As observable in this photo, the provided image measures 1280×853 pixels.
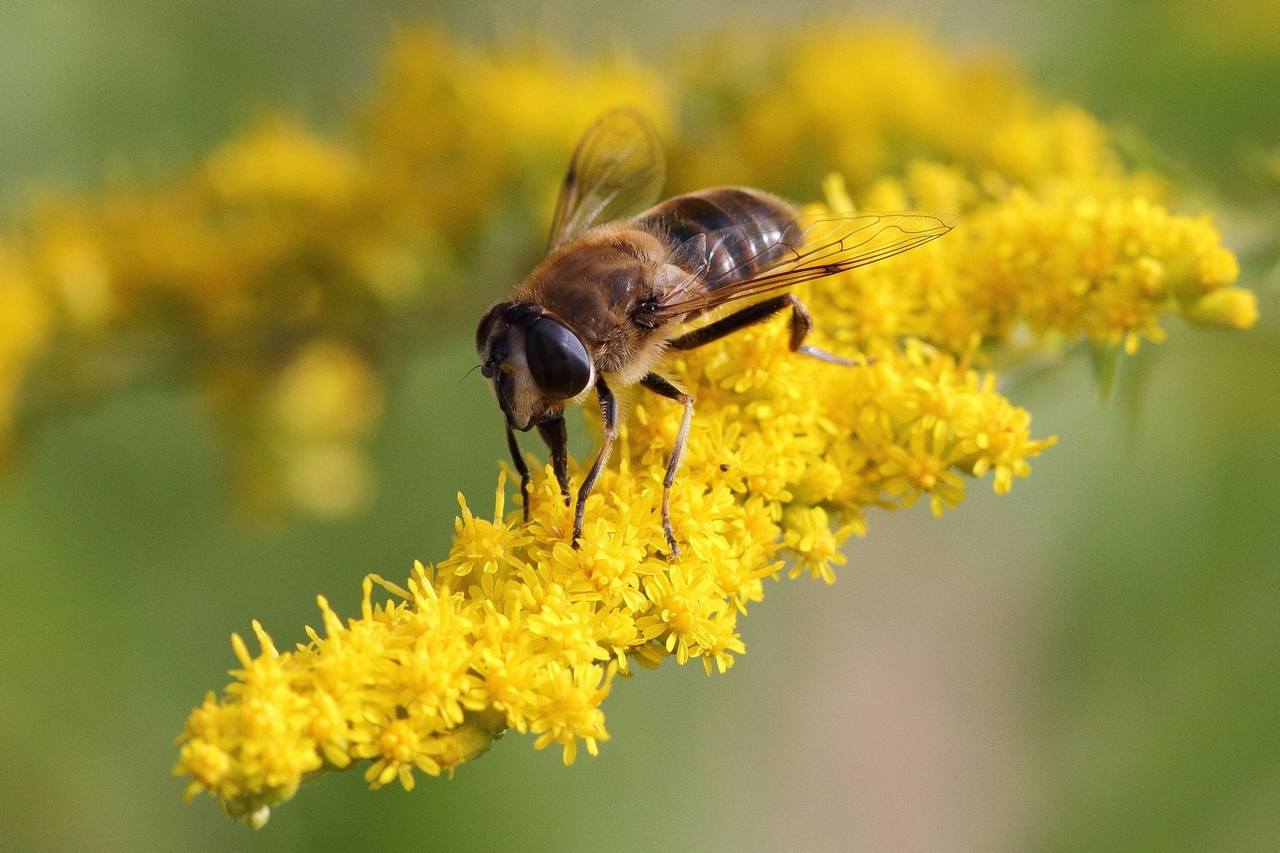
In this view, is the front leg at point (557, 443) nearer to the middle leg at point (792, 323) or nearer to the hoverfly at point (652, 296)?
the hoverfly at point (652, 296)

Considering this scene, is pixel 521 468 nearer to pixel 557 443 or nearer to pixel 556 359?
pixel 557 443

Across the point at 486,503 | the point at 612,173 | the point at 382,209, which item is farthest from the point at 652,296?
the point at 486,503

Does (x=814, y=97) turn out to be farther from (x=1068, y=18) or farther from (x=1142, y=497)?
A: (x=1142, y=497)

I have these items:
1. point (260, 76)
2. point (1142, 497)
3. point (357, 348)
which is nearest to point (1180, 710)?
point (1142, 497)

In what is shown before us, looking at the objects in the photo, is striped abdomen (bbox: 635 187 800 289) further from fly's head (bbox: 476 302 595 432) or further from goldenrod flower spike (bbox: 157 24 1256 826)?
fly's head (bbox: 476 302 595 432)

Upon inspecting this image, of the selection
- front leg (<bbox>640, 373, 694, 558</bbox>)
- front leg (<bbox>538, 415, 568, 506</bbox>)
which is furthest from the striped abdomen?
front leg (<bbox>538, 415, 568, 506</bbox>)
